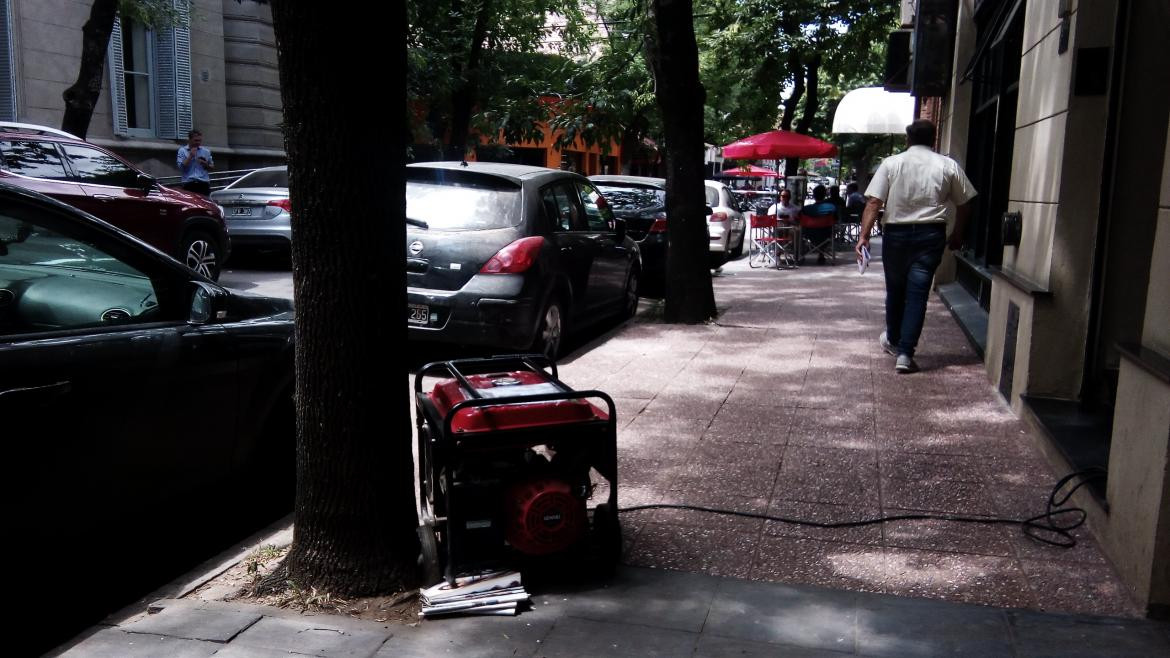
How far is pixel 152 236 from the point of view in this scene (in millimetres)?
11945

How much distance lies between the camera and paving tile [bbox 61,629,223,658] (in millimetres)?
3328

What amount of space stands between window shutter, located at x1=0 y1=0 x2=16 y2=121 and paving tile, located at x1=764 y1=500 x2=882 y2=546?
1772 cm

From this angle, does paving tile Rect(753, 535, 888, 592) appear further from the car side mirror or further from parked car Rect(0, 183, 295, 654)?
the car side mirror

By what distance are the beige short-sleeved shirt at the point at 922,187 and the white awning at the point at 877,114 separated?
12118 mm

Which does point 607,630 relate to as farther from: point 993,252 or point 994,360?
point 993,252

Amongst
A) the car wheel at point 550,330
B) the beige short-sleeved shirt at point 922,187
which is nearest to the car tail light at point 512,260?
the car wheel at point 550,330

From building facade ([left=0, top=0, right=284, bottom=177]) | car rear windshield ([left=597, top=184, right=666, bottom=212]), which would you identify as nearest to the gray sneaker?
car rear windshield ([left=597, top=184, right=666, bottom=212])

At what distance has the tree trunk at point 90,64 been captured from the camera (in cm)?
1435

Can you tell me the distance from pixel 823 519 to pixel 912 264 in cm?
389

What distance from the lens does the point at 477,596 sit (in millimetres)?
3697

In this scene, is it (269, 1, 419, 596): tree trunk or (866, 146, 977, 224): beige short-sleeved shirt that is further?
(866, 146, 977, 224): beige short-sleeved shirt

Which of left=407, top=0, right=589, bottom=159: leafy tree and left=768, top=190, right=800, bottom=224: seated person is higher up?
left=407, top=0, right=589, bottom=159: leafy tree

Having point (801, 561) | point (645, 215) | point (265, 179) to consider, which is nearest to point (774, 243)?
point (645, 215)

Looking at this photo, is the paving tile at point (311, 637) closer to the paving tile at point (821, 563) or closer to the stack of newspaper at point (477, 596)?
the stack of newspaper at point (477, 596)
